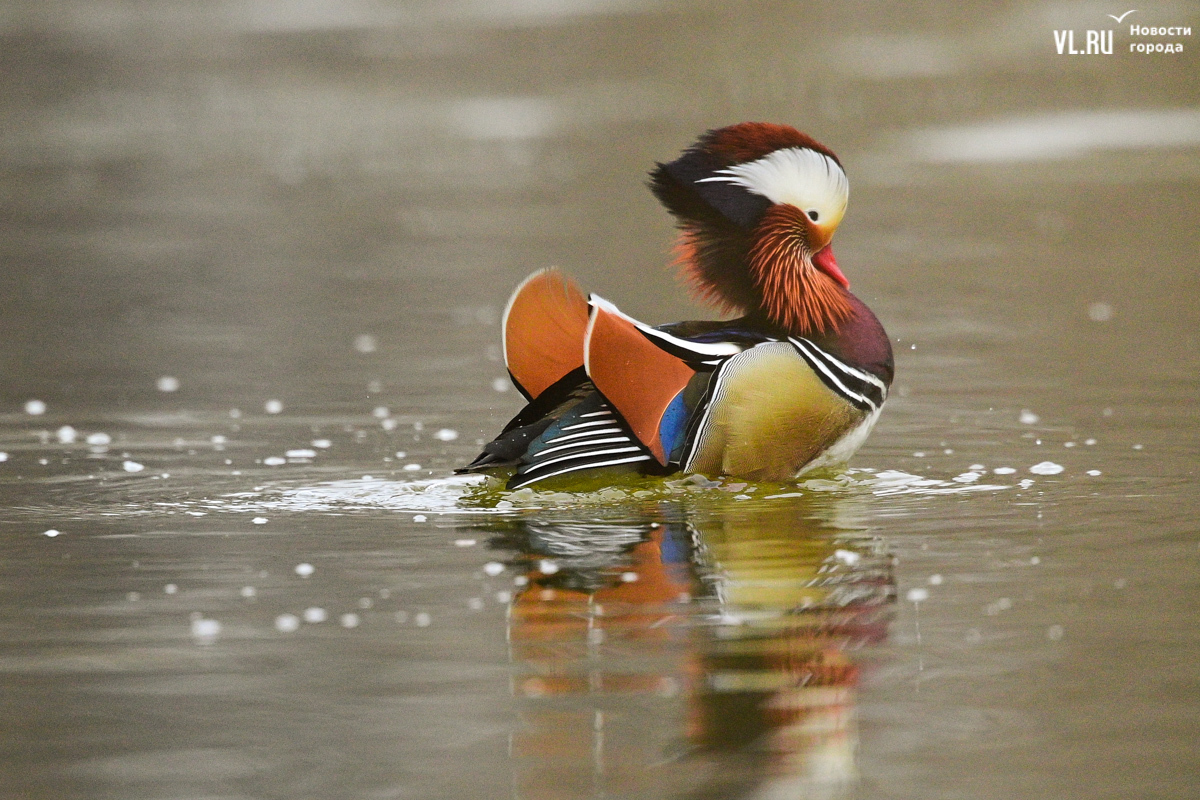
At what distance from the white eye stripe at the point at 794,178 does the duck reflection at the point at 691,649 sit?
3.44 feet

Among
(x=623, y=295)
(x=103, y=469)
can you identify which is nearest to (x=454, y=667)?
(x=103, y=469)

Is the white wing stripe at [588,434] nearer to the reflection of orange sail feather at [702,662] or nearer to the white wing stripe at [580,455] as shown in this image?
the white wing stripe at [580,455]

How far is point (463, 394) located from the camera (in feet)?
28.0

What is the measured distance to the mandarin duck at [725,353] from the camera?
248 inches

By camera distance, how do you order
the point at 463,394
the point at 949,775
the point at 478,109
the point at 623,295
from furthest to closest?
the point at 478,109 → the point at 623,295 → the point at 463,394 → the point at 949,775

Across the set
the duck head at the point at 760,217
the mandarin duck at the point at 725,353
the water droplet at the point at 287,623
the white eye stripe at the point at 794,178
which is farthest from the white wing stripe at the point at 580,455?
the water droplet at the point at 287,623

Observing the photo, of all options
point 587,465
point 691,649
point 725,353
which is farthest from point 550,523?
point 691,649

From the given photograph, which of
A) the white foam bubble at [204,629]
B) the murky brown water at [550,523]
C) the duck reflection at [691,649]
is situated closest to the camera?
the duck reflection at [691,649]

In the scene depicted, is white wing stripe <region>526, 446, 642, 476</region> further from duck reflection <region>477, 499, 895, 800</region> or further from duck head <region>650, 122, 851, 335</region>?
duck head <region>650, 122, 851, 335</region>

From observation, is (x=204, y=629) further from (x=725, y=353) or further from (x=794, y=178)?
(x=794, y=178)

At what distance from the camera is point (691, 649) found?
4598mm

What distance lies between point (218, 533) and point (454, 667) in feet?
5.68

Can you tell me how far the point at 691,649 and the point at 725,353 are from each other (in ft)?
6.40

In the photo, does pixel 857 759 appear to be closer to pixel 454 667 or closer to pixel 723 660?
pixel 723 660
